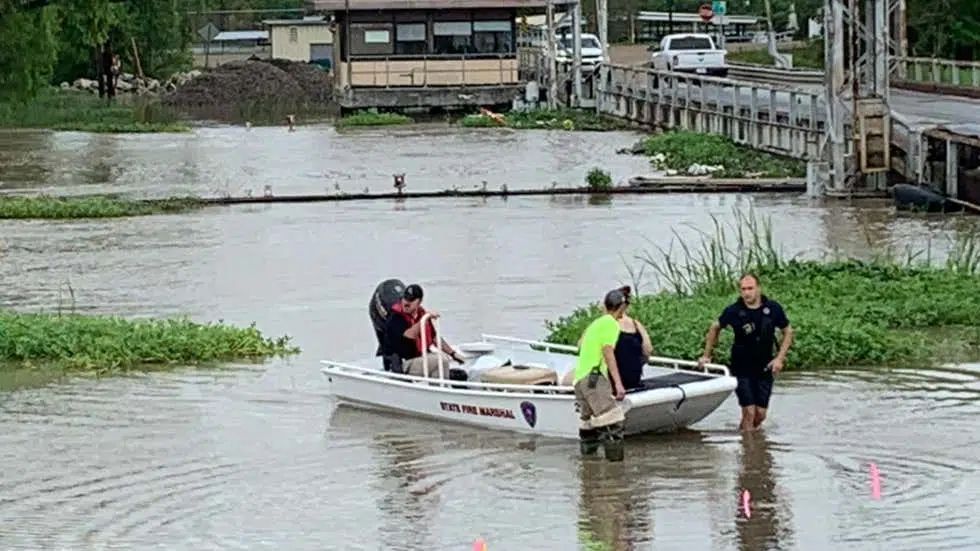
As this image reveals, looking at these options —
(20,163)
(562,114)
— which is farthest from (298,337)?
(562,114)

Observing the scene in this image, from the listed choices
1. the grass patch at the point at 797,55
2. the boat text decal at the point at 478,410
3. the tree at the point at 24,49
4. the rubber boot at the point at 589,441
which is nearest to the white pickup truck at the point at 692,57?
the grass patch at the point at 797,55

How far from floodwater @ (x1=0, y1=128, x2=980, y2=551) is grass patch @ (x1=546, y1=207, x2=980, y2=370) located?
0.62 m

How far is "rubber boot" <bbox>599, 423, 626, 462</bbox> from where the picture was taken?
16234 mm

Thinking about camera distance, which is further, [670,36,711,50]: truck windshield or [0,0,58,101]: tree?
[670,36,711,50]: truck windshield

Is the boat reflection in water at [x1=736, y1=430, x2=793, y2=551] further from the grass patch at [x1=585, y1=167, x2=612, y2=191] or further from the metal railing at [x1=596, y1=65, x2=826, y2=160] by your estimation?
the metal railing at [x1=596, y1=65, x2=826, y2=160]

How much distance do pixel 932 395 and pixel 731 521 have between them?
5462 mm

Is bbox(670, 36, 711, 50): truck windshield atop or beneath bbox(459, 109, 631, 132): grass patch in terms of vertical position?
atop

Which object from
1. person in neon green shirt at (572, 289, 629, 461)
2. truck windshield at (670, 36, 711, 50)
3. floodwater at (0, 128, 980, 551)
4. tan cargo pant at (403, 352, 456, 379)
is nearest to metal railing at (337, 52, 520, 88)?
truck windshield at (670, 36, 711, 50)

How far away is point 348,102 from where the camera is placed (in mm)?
78188

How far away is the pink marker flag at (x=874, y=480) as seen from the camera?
48.9ft

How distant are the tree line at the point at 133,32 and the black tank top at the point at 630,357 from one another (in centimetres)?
4526

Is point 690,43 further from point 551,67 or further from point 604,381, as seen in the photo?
point 604,381

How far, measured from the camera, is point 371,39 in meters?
79.4

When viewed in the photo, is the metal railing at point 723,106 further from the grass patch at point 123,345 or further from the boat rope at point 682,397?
the boat rope at point 682,397
